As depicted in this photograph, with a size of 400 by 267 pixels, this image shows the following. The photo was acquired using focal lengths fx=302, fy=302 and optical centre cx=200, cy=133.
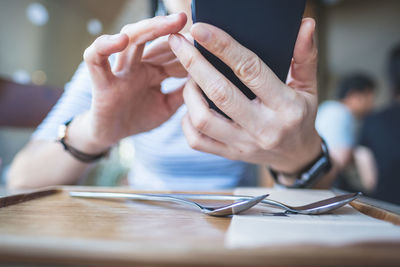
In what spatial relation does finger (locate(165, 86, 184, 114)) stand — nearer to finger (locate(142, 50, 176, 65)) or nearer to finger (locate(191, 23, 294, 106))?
finger (locate(142, 50, 176, 65))

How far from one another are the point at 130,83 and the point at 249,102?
0.21 meters

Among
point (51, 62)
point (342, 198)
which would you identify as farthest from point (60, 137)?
point (51, 62)

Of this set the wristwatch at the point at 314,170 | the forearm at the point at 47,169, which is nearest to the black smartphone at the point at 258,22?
the wristwatch at the point at 314,170

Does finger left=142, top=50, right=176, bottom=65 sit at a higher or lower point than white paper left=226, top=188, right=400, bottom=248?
higher

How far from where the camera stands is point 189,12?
1.20 ft

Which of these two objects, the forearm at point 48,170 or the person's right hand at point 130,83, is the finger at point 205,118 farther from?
the forearm at point 48,170

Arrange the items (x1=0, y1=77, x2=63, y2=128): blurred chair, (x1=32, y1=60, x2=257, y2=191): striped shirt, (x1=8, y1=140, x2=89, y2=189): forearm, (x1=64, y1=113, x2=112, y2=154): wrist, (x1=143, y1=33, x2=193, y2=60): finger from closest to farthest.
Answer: (x1=143, y1=33, x2=193, y2=60): finger
(x1=64, y1=113, x2=112, y2=154): wrist
(x1=8, y1=140, x2=89, y2=189): forearm
(x1=32, y1=60, x2=257, y2=191): striped shirt
(x1=0, y1=77, x2=63, y2=128): blurred chair

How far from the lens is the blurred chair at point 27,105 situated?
101cm

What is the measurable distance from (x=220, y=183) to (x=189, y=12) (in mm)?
570

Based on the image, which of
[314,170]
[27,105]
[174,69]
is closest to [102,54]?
[174,69]

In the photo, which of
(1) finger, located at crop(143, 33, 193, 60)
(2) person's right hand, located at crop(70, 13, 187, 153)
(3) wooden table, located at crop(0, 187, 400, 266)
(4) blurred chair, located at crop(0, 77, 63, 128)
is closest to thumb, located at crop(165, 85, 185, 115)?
(2) person's right hand, located at crop(70, 13, 187, 153)

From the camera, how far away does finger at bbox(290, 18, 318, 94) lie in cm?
39

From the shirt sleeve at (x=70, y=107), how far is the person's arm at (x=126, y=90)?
11cm

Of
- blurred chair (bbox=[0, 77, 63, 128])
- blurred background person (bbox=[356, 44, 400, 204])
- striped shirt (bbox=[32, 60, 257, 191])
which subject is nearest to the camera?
striped shirt (bbox=[32, 60, 257, 191])
